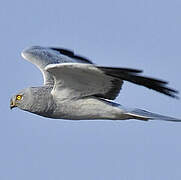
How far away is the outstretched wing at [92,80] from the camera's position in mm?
11031

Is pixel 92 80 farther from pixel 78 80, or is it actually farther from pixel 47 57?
pixel 47 57

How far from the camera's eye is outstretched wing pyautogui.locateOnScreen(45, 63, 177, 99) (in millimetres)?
11031

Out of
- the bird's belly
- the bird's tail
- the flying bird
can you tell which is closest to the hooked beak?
the flying bird

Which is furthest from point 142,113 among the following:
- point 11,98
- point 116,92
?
point 11,98

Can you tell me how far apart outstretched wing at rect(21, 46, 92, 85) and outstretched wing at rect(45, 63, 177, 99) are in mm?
1323

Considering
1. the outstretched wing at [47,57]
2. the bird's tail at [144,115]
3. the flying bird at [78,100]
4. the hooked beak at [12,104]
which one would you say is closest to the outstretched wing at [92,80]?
the flying bird at [78,100]

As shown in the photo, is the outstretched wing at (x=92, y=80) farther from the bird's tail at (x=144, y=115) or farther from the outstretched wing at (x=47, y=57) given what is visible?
the outstretched wing at (x=47, y=57)

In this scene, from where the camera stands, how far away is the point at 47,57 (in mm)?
15383

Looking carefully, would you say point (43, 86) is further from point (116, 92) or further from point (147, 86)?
point (147, 86)

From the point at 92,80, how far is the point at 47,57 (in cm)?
325

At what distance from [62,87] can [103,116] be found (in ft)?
3.01

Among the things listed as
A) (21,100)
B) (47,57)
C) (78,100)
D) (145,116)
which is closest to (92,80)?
(78,100)

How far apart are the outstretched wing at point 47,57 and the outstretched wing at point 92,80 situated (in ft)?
4.34

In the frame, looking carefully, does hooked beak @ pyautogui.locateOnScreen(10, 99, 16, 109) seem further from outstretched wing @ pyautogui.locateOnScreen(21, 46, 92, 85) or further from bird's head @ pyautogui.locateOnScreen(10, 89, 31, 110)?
outstretched wing @ pyautogui.locateOnScreen(21, 46, 92, 85)
